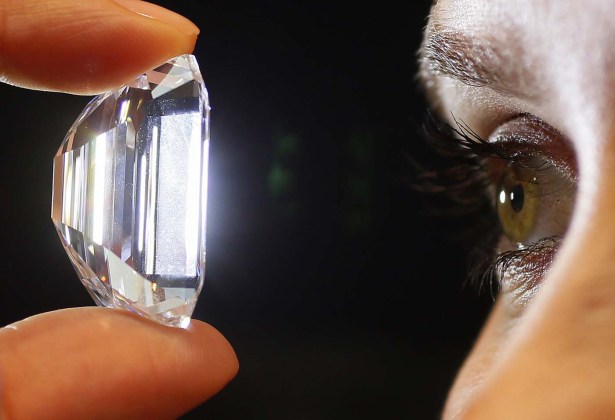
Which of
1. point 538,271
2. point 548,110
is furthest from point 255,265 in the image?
point 548,110

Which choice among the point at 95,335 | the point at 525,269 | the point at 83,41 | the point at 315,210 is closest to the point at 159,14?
the point at 83,41

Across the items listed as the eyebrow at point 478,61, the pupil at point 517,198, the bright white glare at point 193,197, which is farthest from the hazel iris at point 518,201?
the bright white glare at point 193,197

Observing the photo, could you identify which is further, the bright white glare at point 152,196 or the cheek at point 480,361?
the cheek at point 480,361

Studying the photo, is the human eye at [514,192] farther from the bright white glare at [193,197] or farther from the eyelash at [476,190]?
the bright white glare at [193,197]

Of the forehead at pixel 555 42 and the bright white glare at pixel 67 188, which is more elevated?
the forehead at pixel 555 42

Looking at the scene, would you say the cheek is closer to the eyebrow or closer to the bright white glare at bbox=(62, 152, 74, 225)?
the eyebrow

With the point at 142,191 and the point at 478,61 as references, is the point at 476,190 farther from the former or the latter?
the point at 142,191

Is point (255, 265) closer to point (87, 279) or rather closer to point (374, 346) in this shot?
point (374, 346)
